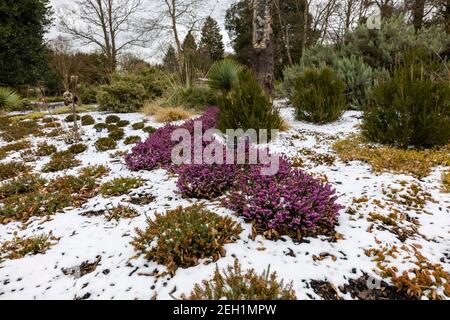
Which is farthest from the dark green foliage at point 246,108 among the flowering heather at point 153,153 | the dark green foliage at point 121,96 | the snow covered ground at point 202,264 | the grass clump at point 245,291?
the dark green foliage at point 121,96

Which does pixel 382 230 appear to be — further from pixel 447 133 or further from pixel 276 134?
pixel 276 134

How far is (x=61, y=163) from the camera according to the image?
473 centimetres

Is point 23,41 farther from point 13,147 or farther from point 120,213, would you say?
point 120,213

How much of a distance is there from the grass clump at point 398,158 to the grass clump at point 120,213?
317 centimetres

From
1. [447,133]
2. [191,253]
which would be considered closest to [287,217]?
[191,253]

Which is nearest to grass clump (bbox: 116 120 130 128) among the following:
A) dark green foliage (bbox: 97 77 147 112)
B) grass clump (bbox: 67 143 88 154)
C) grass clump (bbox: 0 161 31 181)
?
grass clump (bbox: 67 143 88 154)

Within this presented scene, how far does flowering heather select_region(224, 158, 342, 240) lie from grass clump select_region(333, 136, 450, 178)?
5.16 ft

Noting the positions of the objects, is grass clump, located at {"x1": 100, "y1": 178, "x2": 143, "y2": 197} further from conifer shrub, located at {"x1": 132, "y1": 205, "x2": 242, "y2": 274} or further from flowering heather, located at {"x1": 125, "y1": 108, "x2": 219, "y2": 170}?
conifer shrub, located at {"x1": 132, "y1": 205, "x2": 242, "y2": 274}

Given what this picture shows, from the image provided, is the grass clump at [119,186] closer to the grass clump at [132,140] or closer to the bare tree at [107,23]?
the grass clump at [132,140]

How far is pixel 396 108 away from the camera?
4449mm

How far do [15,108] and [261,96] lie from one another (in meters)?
13.0

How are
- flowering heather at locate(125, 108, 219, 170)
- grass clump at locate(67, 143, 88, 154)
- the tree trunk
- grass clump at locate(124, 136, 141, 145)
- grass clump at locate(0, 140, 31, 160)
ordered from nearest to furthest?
flowering heather at locate(125, 108, 219, 170), grass clump at locate(67, 143, 88, 154), grass clump at locate(0, 140, 31, 160), grass clump at locate(124, 136, 141, 145), the tree trunk

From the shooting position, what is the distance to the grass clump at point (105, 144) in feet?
18.6

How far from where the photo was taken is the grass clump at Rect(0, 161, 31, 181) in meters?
4.43
